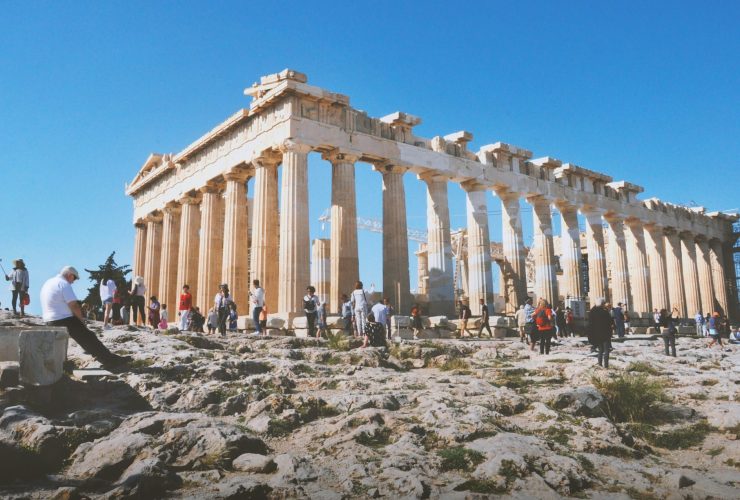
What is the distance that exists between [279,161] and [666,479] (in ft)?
71.7

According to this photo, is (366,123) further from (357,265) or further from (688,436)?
(688,436)

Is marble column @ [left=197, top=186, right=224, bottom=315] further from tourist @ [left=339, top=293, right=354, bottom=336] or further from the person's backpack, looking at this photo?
the person's backpack

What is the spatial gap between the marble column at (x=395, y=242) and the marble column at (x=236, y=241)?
6021mm

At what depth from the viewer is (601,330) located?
1408 cm

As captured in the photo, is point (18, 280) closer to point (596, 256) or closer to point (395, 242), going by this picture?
point (395, 242)

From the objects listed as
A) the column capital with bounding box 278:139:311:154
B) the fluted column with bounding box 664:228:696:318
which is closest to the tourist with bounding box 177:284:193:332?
the column capital with bounding box 278:139:311:154

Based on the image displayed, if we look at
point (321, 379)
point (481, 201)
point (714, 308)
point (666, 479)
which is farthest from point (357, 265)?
point (714, 308)

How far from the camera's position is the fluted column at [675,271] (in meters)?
41.4

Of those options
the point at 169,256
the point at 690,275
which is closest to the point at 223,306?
the point at 169,256

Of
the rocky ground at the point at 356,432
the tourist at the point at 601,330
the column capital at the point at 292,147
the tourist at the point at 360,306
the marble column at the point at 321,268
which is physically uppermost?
the column capital at the point at 292,147

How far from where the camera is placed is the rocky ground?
6.48m

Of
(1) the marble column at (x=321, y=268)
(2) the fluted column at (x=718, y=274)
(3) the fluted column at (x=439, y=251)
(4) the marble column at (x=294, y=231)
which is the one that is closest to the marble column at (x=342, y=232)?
(1) the marble column at (x=321, y=268)

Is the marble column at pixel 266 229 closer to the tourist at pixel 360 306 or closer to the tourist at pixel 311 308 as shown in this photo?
the tourist at pixel 311 308

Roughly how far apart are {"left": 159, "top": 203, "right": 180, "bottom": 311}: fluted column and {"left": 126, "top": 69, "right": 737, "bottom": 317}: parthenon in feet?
0.29
